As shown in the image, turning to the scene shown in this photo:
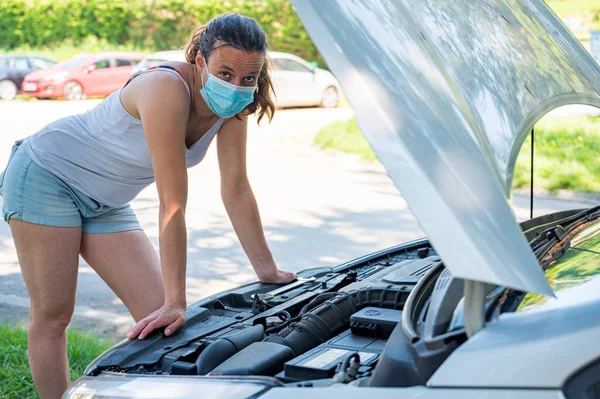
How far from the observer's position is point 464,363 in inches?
59.1

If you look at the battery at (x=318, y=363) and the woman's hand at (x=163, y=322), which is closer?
the battery at (x=318, y=363)

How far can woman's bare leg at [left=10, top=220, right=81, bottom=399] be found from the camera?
9.34ft

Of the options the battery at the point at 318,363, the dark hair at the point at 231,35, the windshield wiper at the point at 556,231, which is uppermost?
the dark hair at the point at 231,35

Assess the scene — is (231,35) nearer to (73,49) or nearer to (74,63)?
(74,63)

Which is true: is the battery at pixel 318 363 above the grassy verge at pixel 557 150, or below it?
above

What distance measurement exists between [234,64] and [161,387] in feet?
3.98

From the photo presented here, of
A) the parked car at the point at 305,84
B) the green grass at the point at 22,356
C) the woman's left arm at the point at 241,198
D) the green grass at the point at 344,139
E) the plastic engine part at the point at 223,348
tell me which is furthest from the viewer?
the parked car at the point at 305,84

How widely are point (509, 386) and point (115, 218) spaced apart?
202cm

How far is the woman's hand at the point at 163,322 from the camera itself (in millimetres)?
2422

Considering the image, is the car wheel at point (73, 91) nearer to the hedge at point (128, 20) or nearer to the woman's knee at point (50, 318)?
the hedge at point (128, 20)

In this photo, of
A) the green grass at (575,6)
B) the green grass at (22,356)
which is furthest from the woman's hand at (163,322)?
the green grass at (575,6)

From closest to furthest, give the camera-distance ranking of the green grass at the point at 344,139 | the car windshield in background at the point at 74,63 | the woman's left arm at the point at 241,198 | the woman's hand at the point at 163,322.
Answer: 1. the woman's hand at the point at 163,322
2. the woman's left arm at the point at 241,198
3. the green grass at the point at 344,139
4. the car windshield in background at the point at 74,63

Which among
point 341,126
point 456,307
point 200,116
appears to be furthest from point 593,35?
point 456,307

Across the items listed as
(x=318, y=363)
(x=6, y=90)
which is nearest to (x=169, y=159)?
(x=318, y=363)
